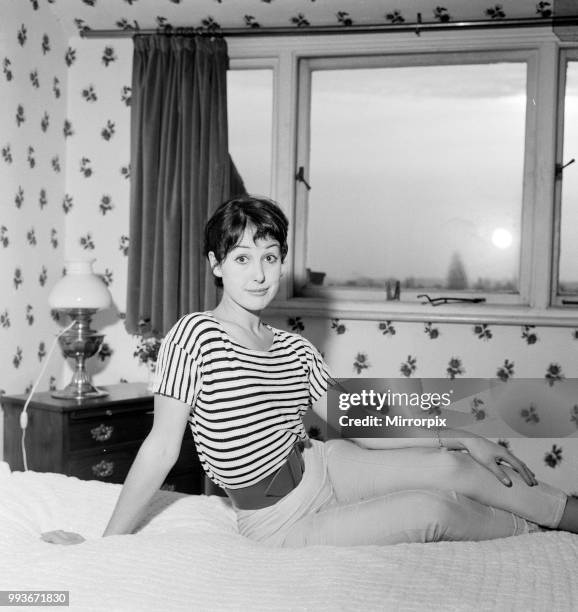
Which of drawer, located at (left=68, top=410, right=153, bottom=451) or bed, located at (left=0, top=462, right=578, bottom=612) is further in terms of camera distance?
drawer, located at (left=68, top=410, right=153, bottom=451)

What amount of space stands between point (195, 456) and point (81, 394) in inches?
→ 19.6

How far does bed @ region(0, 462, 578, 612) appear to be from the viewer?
1.16 metres

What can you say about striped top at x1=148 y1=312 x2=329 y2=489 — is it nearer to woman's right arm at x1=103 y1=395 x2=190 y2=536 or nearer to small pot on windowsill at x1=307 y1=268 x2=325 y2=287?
woman's right arm at x1=103 y1=395 x2=190 y2=536

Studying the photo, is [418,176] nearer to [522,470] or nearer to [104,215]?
[104,215]

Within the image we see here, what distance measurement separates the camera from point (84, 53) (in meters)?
3.49

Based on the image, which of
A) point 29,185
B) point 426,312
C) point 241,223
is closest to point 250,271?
point 241,223

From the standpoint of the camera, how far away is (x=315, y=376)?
1.74 meters

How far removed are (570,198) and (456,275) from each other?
1.70 feet

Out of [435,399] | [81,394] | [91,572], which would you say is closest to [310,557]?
[91,572]

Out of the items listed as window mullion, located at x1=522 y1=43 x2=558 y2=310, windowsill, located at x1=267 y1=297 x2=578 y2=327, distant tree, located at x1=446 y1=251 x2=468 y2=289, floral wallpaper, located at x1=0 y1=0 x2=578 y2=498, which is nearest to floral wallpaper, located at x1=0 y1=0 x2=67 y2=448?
floral wallpaper, located at x1=0 y1=0 x2=578 y2=498

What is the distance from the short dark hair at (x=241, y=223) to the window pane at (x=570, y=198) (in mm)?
1865

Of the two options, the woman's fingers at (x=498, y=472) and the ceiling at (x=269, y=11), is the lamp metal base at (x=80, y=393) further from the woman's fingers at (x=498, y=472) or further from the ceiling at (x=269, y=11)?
the woman's fingers at (x=498, y=472)

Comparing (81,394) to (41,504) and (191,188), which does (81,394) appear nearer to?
(191,188)

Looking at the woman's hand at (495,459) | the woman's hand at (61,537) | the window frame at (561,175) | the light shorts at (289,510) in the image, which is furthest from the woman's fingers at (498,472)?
the window frame at (561,175)
